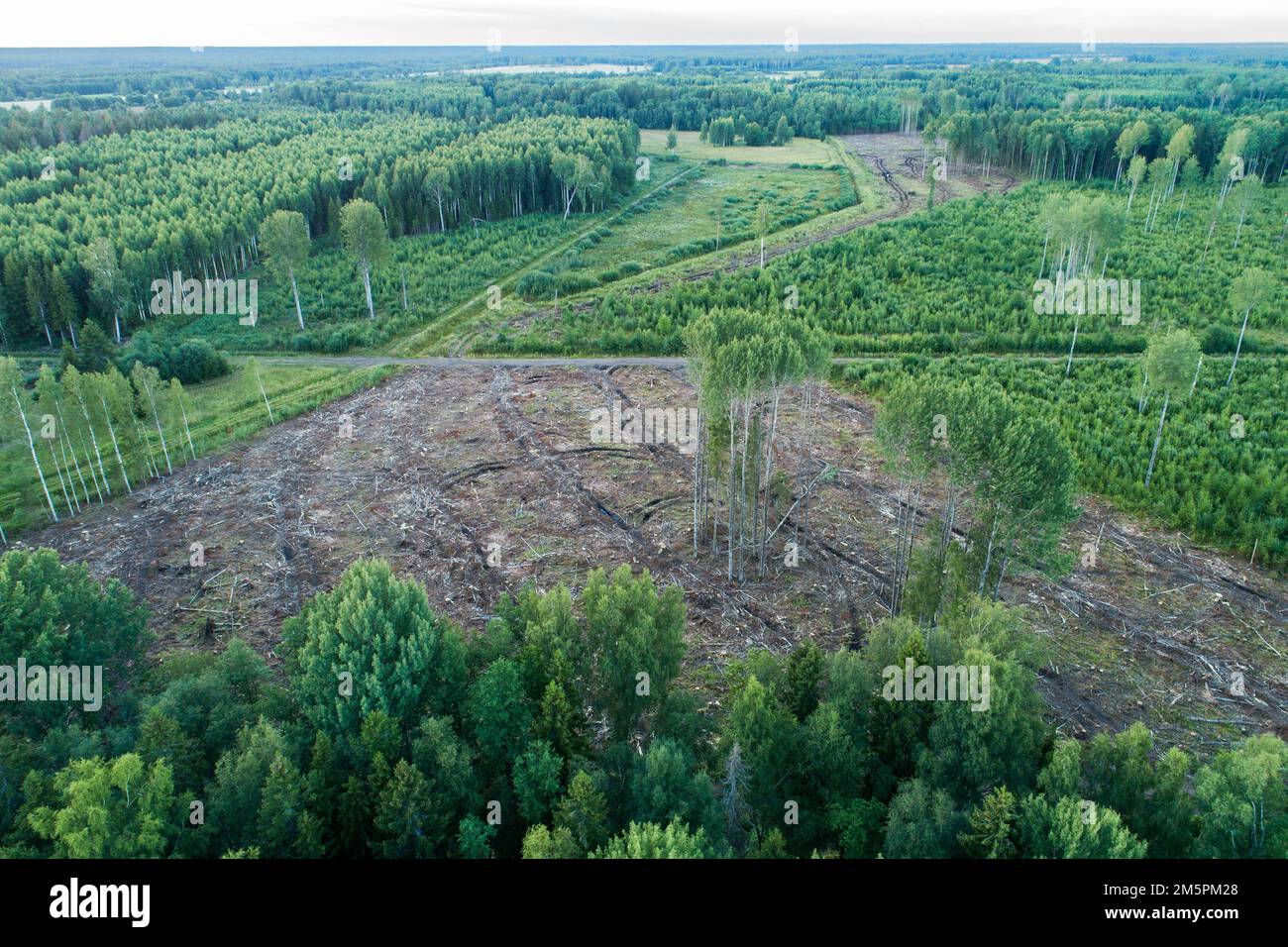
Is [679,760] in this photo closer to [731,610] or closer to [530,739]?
[530,739]

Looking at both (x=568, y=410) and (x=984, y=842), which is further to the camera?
(x=568, y=410)

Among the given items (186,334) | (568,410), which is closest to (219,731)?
(568,410)

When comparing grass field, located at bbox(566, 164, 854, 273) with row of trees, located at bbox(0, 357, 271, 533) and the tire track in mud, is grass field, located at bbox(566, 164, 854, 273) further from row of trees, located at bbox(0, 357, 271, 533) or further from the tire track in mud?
row of trees, located at bbox(0, 357, 271, 533)

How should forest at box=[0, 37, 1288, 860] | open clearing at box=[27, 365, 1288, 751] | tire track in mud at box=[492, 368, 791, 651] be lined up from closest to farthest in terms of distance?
forest at box=[0, 37, 1288, 860] < open clearing at box=[27, 365, 1288, 751] < tire track in mud at box=[492, 368, 791, 651]

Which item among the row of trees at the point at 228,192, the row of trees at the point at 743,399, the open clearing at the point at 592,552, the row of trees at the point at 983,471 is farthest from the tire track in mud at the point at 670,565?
the row of trees at the point at 228,192

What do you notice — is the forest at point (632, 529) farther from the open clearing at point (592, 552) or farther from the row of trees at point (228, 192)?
the row of trees at point (228, 192)

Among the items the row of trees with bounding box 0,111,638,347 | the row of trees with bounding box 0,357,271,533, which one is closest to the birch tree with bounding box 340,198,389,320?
the row of trees with bounding box 0,111,638,347
